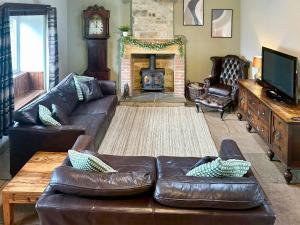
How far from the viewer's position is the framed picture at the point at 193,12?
9203 millimetres

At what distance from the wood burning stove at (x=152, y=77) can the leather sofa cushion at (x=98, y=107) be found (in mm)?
2403

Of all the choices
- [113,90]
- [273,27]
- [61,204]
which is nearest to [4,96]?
[113,90]

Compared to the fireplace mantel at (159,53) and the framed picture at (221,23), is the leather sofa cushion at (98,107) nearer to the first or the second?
the fireplace mantel at (159,53)

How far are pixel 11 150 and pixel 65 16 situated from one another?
5.25 m

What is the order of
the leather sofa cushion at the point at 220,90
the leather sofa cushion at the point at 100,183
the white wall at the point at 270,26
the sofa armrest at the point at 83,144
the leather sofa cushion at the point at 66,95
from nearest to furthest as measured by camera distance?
the leather sofa cushion at the point at 100,183, the sofa armrest at the point at 83,144, the leather sofa cushion at the point at 66,95, the white wall at the point at 270,26, the leather sofa cushion at the point at 220,90

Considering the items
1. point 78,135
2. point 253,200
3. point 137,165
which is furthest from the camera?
A: point 78,135

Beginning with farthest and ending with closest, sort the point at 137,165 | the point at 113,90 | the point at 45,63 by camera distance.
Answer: the point at 45,63, the point at 113,90, the point at 137,165

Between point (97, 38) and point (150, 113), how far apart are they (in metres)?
2.31

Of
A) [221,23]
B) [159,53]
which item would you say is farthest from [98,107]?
[221,23]

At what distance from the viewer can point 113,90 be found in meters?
7.48

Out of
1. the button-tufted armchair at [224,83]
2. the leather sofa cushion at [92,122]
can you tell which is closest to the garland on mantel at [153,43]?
the button-tufted armchair at [224,83]

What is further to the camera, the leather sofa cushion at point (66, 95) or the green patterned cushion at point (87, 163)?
the leather sofa cushion at point (66, 95)

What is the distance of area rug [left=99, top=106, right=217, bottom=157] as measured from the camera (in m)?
5.89

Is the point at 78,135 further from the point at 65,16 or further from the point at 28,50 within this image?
the point at 65,16
